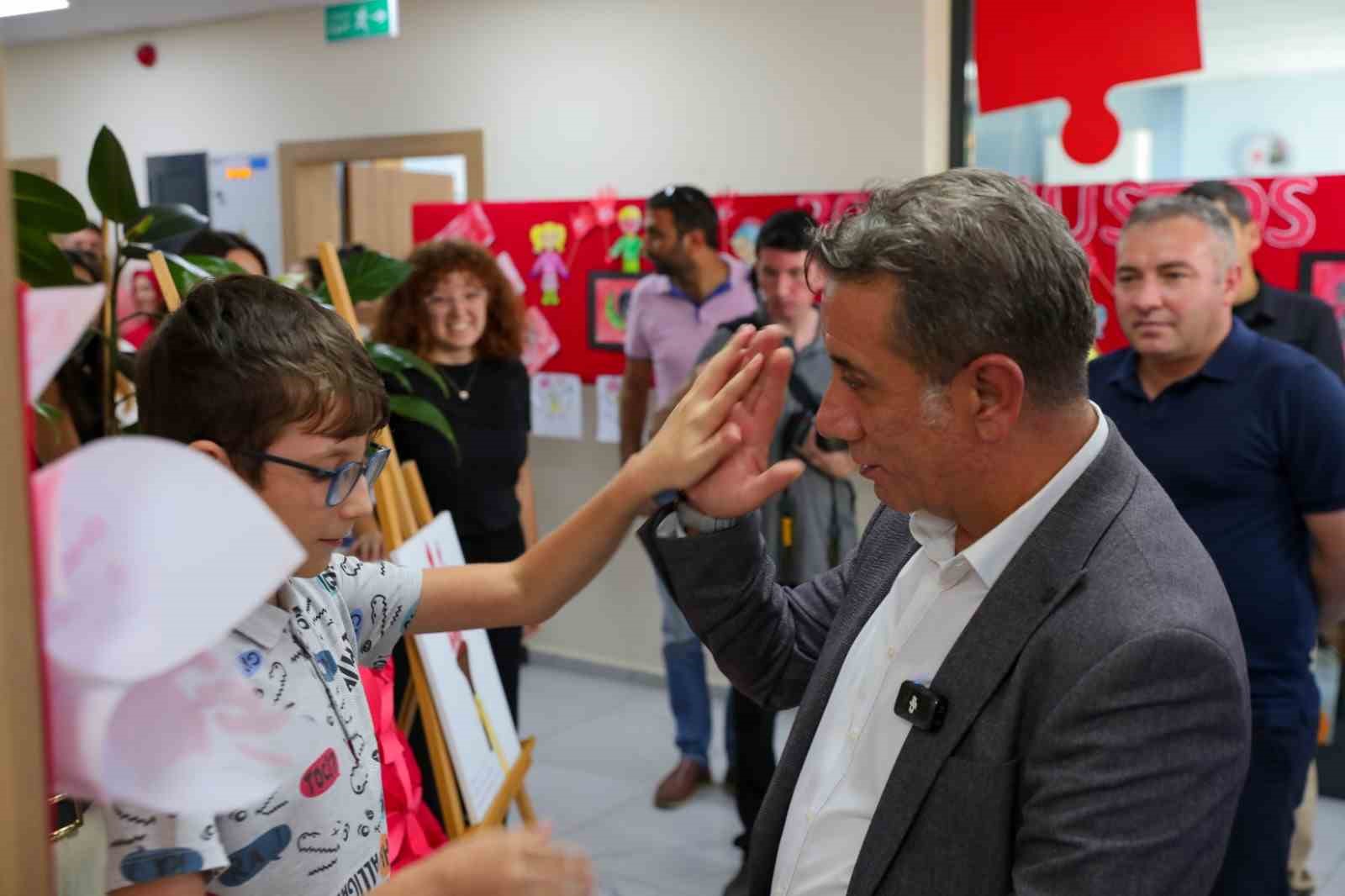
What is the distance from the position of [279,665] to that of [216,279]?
0.38m

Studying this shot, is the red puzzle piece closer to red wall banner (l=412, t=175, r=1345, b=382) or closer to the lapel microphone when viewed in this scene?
red wall banner (l=412, t=175, r=1345, b=382)

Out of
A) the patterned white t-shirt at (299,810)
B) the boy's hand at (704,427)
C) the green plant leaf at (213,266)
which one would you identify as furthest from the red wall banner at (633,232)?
the patterned white t-shirt at (299,810)

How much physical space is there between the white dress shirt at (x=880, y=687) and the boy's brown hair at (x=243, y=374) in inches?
23.5

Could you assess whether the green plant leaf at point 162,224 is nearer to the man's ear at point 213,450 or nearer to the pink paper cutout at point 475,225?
the man's ear at point 213,450

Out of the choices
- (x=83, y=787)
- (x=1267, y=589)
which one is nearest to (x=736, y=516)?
(x=83, y=787)

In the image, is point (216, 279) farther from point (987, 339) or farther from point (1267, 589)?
point (1267, 589)

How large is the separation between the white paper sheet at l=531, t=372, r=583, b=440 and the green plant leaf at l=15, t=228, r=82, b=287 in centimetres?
349

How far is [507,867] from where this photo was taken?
655 millimetres

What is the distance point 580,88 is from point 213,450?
4.33 meters

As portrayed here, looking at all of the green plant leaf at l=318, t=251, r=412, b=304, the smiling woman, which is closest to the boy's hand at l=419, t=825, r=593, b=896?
the green plant leaf at l=318, t=251, r=412, b=304

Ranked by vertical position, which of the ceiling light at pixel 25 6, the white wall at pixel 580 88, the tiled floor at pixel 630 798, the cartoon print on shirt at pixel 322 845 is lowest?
the tiled floor at pixel 630 798

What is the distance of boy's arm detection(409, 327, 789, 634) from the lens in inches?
50.4

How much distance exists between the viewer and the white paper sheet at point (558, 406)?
5.16 meters

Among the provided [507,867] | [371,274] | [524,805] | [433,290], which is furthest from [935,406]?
[433,290]
